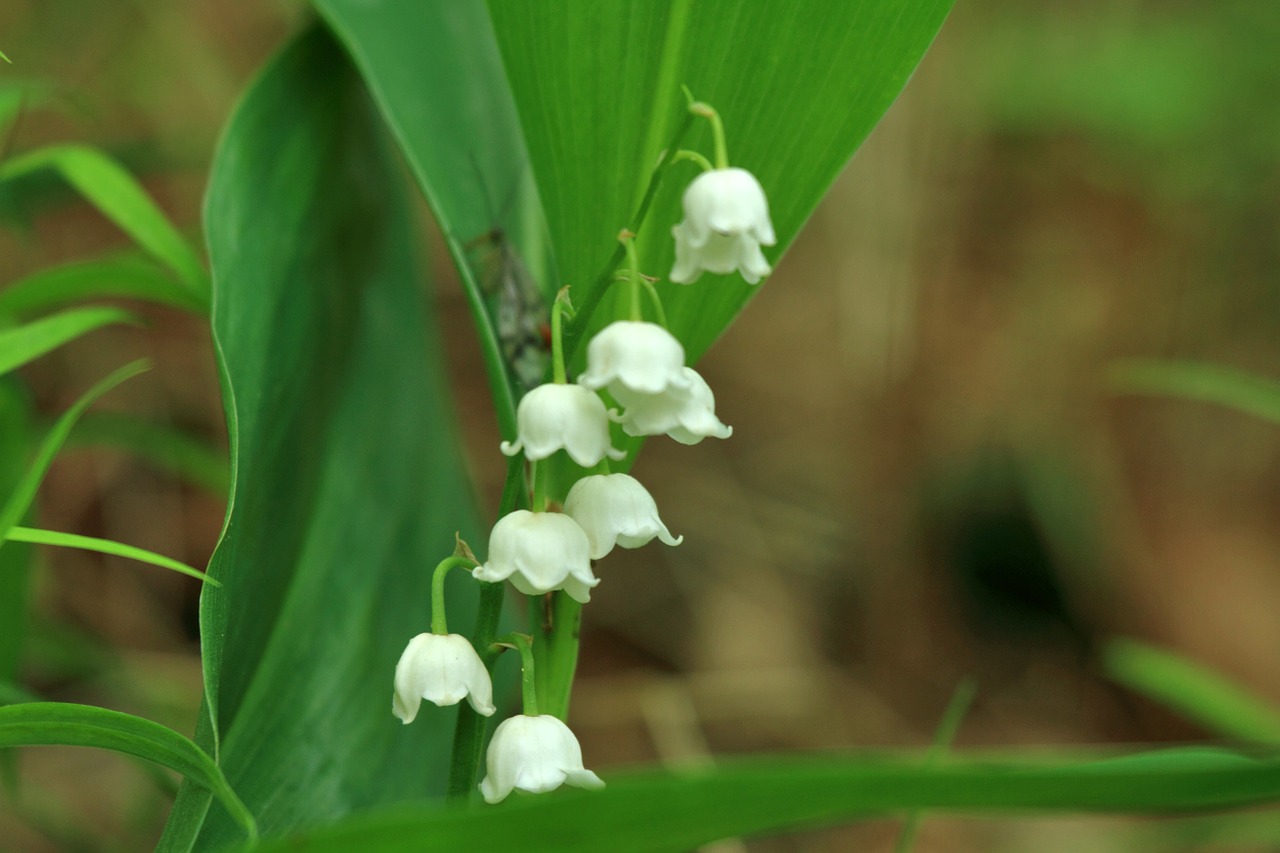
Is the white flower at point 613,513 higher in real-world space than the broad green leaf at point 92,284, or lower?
lower

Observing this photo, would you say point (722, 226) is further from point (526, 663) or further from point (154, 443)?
point (154, 443)

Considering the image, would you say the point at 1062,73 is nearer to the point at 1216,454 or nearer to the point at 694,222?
the point at 1216,454

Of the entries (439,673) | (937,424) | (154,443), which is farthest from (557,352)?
(937,424)

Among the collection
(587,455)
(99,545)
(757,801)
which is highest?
(587,455)

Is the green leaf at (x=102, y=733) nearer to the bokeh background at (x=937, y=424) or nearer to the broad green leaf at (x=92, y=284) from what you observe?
the broad green leaf at (x=92, y=284)

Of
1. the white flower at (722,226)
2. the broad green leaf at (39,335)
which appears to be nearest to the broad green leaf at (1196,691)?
the white flower at (722,226)

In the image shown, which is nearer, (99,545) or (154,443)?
(99,545)
